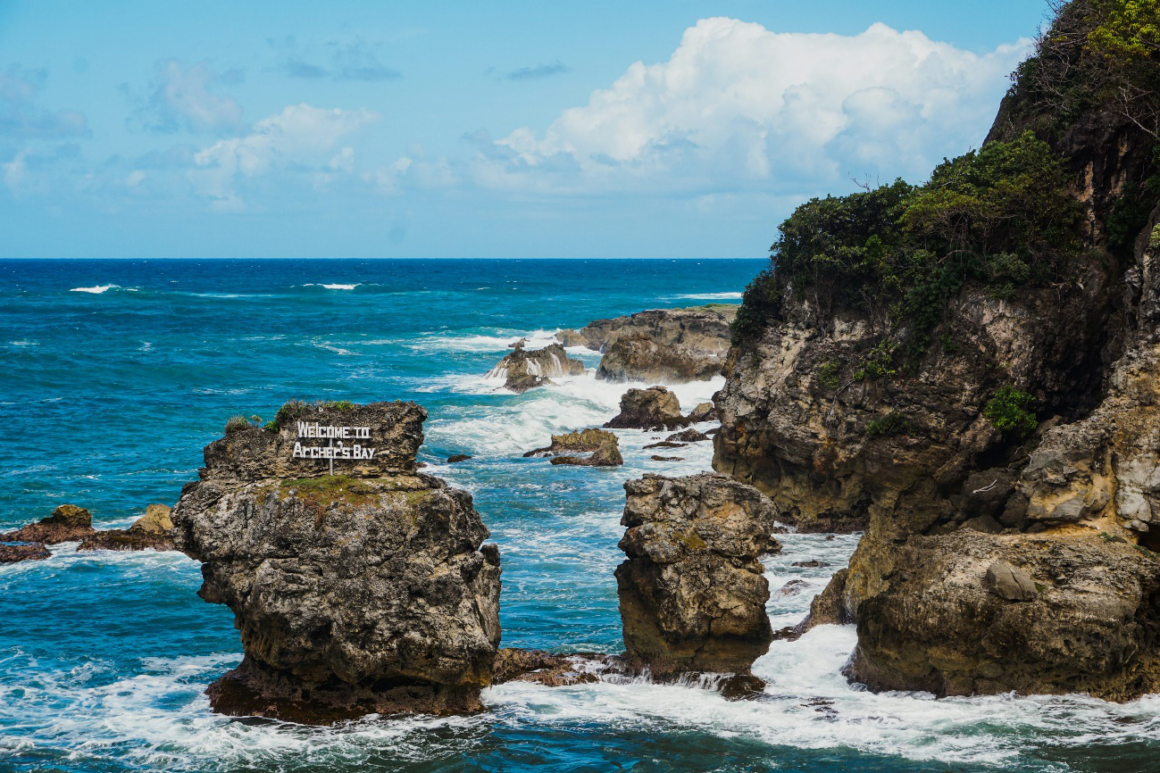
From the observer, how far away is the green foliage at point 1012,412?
2775 cm

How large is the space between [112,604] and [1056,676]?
22830 mm

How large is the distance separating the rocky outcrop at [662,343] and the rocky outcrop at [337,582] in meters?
42.0

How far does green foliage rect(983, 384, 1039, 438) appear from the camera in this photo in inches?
1093

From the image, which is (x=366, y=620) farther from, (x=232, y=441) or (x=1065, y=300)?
(x=1065, y=300)

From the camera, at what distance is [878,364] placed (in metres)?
31.0

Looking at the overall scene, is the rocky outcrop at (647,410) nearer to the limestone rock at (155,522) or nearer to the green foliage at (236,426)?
the limestone rock at (155,522)

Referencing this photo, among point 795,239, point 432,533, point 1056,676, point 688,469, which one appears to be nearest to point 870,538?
point 1056,676

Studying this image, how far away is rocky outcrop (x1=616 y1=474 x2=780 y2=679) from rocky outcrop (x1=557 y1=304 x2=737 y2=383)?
39.8 m

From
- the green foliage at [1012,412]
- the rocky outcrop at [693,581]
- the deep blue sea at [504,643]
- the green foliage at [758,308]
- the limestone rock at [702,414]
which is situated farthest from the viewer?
the limestone rock at [702,414]

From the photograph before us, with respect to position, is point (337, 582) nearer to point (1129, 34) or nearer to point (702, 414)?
point (1129, 34)

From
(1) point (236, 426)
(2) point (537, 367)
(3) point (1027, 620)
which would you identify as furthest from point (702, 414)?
(3) point (1027, 620)

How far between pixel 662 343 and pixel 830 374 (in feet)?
135

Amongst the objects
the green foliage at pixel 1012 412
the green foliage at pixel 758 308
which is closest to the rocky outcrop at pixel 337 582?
the green foliage at pixel 1012 412

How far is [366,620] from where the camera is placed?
20.9 m
